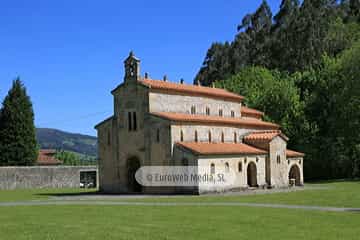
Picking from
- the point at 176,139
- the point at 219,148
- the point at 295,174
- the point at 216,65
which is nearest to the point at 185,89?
the point at 176,139

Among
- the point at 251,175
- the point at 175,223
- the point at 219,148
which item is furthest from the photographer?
the point at 251,175

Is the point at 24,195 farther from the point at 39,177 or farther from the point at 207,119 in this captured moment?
the point at 207,119

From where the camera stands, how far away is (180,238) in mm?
19406

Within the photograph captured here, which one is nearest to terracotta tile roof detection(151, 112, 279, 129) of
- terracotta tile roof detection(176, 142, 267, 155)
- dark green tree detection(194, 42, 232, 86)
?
terracotta tile roof detection(176, 142, 267, 155)

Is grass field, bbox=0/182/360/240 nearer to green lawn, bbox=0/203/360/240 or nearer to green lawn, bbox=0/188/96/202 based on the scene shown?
green lawn, bbox=0/203/360/240

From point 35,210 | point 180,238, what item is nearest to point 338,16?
point 35,210

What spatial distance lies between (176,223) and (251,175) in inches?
1253

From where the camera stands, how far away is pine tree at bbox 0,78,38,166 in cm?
7319

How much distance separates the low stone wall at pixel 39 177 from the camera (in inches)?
2406

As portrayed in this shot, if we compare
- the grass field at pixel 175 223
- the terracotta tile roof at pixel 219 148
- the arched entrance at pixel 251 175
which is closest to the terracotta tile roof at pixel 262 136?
the terracotta tile roof at pixel 219 148

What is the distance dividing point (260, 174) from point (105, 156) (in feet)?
50.5

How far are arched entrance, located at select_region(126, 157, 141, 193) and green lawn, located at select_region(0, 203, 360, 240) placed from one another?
65.9ft

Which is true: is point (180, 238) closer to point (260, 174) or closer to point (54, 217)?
point (54, 217)

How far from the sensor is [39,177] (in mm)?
63312
